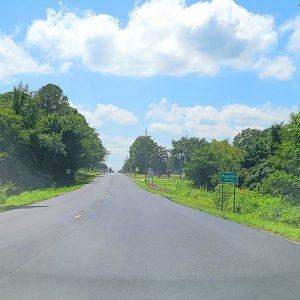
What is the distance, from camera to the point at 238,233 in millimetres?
17109

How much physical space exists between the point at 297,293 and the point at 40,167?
67.7 meters

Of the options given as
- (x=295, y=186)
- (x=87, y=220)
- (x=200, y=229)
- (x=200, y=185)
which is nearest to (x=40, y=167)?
(x=200, y=185)

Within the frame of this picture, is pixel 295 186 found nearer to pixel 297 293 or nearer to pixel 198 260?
pixel 198 260

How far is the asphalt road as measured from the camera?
26.2ft

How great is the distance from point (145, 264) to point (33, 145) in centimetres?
6246

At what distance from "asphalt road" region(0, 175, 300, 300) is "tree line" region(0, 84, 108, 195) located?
38.2 m

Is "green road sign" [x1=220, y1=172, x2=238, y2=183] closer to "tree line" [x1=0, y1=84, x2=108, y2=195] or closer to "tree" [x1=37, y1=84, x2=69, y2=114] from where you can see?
"tree line" [x1=0, y1=84, x2=108, y2=195]

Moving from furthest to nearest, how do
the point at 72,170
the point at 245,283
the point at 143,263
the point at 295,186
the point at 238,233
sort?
the point at 72,170
the point at 295,186
the point at 238,233
the point at 143,263
the point at 245,283

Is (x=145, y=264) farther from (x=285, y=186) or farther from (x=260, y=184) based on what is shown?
(x=260, y=184)

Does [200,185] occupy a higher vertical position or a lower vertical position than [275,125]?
lower

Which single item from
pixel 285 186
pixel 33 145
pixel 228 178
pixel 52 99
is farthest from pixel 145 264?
pixel 52 99

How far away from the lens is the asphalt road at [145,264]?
800 cm

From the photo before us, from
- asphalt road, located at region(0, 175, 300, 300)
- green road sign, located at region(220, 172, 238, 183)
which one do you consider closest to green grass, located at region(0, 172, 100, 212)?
green road sign, located at region(220, 172, 238, 183)

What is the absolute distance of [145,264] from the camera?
1051cm
